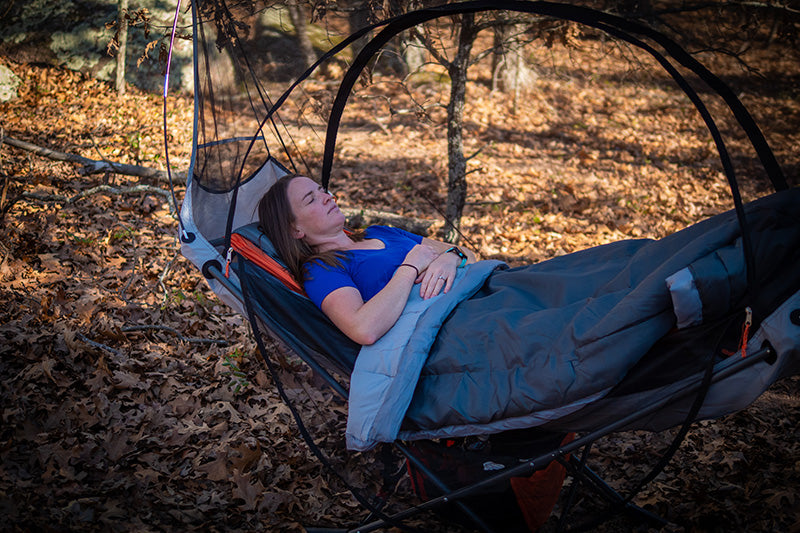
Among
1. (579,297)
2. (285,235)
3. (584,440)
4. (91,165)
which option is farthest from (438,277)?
(91,165)

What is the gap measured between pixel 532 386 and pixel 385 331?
61cm

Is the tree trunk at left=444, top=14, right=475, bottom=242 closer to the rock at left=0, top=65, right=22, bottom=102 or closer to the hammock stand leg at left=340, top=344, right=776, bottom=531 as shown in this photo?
the hammock stand leg at left=340, top=344, right=776, bottom=531

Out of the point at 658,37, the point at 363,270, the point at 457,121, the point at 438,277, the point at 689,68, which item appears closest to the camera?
the point at 689,68

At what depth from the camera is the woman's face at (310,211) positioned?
2.50m

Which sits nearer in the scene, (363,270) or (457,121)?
(363,270)

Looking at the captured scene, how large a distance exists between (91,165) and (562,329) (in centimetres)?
509

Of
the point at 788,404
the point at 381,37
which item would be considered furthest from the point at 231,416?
the point at 788,404

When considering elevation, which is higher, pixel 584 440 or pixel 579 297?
pixel 579 297

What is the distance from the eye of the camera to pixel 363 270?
246 cm

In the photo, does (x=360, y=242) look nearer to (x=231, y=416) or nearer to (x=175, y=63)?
(x=231, y=416)

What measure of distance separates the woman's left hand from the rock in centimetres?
688

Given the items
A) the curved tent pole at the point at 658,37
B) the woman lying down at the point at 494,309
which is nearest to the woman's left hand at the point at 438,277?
the woman lying down at the point at 494,309

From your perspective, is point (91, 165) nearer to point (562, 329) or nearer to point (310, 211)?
point (310, 211)

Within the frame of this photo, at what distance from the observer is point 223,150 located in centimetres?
290
